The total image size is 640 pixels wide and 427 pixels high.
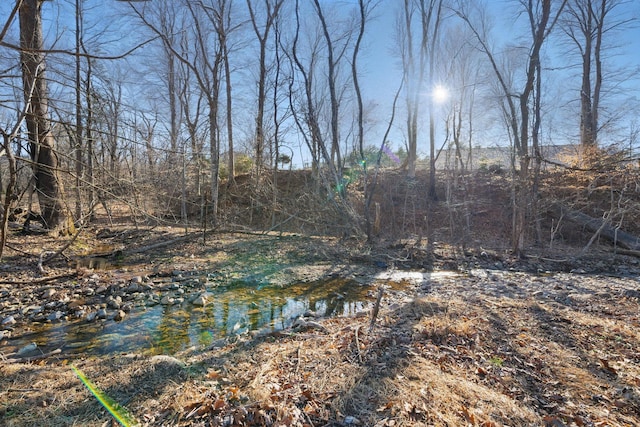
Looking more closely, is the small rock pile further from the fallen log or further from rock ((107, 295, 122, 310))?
the fallen log

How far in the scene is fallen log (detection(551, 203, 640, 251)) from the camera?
9663 millimetres

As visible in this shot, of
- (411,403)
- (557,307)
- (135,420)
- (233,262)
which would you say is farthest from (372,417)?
(233,262)

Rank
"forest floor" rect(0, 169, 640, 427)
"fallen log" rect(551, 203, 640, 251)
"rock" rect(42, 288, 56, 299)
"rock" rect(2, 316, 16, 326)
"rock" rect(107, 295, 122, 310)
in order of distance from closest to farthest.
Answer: "forest floor" rect(0, 169, 640, 427), "rock" rect(2, 316, 16, 326), "rock" rect(107, 295, 122, 310), "rock" rect(42, 288, 56, 299), "fallen log" rect(551, 203, 640, 251)

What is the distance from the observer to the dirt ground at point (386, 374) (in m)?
2.31

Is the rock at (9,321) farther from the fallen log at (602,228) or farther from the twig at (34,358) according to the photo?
the fallen log at (602,228)

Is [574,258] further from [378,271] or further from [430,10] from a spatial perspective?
[430,10]

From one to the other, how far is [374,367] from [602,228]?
10.9 meters

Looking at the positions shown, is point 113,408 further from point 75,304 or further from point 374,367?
point 75,304

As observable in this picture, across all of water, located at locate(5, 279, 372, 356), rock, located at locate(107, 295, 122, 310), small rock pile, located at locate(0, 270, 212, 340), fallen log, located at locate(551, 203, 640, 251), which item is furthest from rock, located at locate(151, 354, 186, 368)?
fallen log, located at locate(551, 203, 640, 251)

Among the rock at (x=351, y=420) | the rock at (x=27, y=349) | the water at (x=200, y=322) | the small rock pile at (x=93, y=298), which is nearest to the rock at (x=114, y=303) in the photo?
the small rock pile at (x=93, y=298)

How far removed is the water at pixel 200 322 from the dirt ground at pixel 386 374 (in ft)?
1.14

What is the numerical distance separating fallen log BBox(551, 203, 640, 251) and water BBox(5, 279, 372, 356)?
8.91 metres

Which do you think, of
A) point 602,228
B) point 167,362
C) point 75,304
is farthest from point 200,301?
point 602,228

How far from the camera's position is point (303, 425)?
7.35 feet
